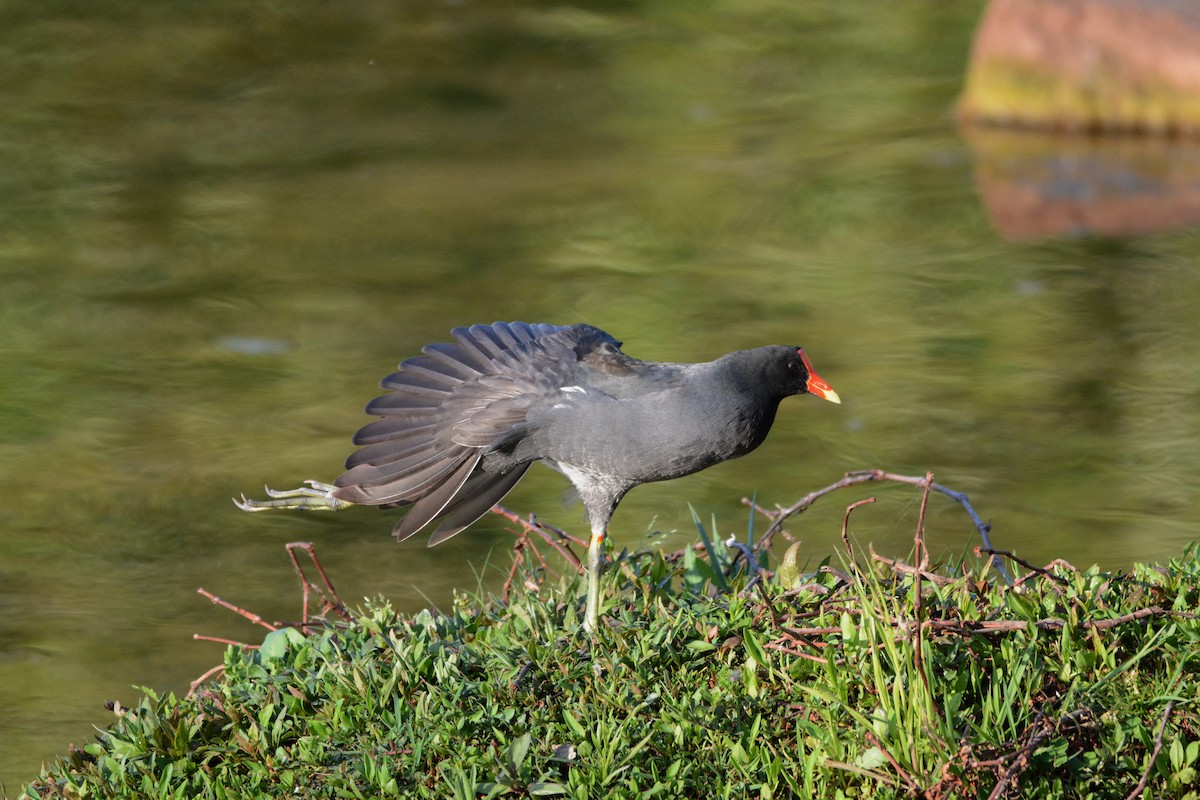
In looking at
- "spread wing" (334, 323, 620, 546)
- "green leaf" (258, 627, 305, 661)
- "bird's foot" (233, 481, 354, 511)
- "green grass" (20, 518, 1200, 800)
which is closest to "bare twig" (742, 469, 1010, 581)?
"green grass" (20, 518, 1200, 800)

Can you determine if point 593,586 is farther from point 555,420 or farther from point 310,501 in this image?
point 310,501

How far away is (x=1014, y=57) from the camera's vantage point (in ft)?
31.5

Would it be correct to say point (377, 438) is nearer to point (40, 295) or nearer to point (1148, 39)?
point (40, 295)

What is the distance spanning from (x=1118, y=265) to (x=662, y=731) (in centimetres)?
543

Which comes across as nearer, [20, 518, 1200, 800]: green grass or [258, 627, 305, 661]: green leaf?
[20, 518, 1200, 800]: green grass

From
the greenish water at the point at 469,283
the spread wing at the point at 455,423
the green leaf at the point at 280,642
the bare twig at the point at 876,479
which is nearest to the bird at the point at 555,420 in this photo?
the spread wing at the point at 455,423

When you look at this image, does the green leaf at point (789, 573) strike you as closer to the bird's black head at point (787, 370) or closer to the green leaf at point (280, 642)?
the bird's black head at point (787, 370)

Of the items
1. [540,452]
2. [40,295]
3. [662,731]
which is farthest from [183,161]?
[662,731]

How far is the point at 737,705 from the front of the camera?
3383 millimetres

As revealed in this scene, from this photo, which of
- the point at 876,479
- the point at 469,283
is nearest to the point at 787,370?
the point at 876,479

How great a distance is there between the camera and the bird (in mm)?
3562

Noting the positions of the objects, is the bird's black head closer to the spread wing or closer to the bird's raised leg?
the spread wing

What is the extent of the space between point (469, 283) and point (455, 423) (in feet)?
13.5

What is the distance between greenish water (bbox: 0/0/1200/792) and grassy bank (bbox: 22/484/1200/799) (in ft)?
2.80
